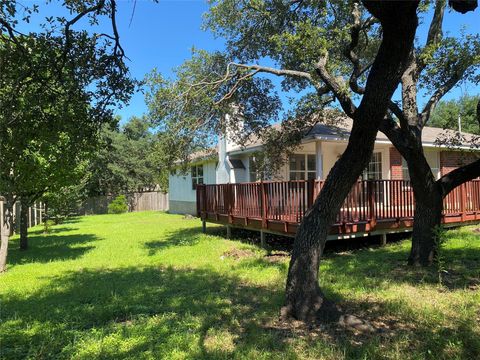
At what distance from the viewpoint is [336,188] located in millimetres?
4973

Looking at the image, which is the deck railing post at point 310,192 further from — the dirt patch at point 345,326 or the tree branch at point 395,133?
the dirt patch at point 345,326

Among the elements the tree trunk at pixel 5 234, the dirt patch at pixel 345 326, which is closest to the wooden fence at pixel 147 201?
the tree trunk at pixel 5 234

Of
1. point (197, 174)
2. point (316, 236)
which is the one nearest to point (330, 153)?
point (197, 174)

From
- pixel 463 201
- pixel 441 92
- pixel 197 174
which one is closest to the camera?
pixel 441 92

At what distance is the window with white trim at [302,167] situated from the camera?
1529cm

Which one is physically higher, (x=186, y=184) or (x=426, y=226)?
(x=186, y=184)

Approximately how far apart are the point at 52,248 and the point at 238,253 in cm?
601

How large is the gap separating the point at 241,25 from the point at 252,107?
2.21 meters

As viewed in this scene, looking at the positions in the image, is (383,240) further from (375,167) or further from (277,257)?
(375,167)

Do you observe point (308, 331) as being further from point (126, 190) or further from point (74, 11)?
point (126, 190)

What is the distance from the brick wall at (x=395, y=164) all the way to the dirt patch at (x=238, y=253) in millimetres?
Answer: 8689

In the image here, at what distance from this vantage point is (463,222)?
11734 millimetres

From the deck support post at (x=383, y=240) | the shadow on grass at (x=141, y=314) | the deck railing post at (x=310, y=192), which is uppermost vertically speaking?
the deck railing post at (x=310, y=192)

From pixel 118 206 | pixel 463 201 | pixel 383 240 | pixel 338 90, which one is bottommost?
pixel 383 240
